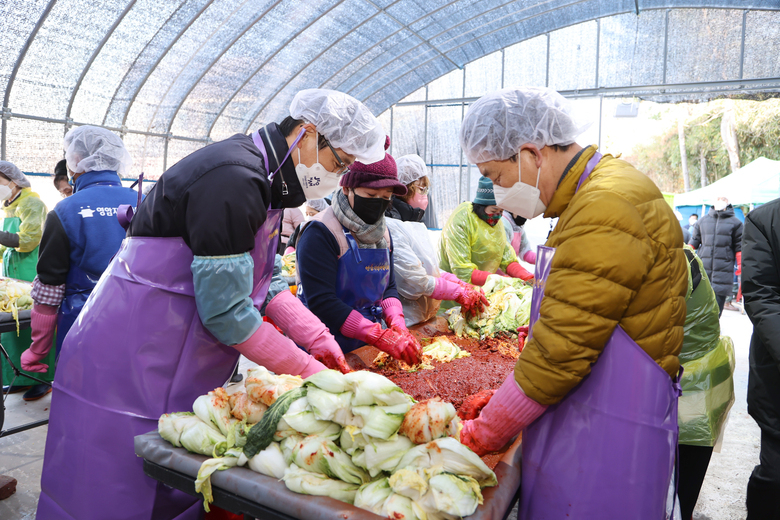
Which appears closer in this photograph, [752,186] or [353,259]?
[353,259]

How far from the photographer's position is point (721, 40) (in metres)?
11.2

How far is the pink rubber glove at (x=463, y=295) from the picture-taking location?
335 cm

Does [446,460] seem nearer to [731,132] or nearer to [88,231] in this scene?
[88,231]

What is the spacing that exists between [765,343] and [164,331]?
8.45ft

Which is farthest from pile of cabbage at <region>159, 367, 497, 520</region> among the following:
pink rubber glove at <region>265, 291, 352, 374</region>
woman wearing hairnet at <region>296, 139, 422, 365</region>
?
woman wearing hairnet at <region>296, 139, 422, 365</region>

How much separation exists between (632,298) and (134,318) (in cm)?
158

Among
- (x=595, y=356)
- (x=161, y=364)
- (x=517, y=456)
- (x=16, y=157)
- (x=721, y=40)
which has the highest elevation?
(x=721, y=40)

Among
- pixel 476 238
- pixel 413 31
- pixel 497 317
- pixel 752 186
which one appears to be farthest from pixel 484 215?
pixel 752 186

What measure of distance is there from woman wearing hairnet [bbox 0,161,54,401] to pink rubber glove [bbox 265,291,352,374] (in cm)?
383

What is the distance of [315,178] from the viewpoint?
1980mm

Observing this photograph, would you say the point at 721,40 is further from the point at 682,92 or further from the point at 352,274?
the point at 352,274

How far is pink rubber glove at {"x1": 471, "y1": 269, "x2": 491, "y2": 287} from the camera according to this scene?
13.6ft

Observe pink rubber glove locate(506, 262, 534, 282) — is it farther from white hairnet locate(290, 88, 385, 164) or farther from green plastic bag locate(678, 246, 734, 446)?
white hairnet locate(290, 88, 385, 164)

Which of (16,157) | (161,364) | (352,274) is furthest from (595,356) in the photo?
(16,157)
